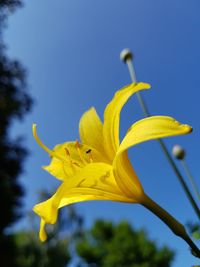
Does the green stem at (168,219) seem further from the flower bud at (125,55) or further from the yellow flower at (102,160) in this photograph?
the flower bud at (125,55)

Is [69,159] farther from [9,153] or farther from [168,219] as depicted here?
[9,153]

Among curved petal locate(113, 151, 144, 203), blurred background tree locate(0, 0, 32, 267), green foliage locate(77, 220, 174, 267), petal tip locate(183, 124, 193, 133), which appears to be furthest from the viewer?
green foliage locate(77, 220, 174, 267)

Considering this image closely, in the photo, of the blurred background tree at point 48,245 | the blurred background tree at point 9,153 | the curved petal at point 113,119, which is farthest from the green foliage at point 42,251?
the curved petal at point 113,119

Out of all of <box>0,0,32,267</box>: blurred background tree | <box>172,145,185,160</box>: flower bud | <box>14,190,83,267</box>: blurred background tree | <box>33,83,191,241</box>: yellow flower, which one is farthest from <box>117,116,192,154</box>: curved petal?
<box>14,190,83,267</box>: blurred background tree

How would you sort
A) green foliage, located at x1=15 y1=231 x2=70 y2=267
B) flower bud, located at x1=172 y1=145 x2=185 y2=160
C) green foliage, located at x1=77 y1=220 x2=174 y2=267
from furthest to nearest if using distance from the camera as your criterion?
green foliage, located at x1=77 y1=220 x2=174 y2=267 → green foliage, located at x1=15 y1=231 x2=70 y2=267 → flower bud, located at x1=172 y1=145 x2=185 y2=160

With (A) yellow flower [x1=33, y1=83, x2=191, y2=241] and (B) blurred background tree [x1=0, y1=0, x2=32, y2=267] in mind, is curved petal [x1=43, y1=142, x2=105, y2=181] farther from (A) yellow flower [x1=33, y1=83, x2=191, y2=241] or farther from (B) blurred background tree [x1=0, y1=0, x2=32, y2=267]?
(B) blurred background tree [x1=0, y1=0, x2=32, y2=267]

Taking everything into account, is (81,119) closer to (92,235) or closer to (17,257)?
(17,257)

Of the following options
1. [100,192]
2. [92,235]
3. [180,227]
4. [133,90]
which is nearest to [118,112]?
[133,90]

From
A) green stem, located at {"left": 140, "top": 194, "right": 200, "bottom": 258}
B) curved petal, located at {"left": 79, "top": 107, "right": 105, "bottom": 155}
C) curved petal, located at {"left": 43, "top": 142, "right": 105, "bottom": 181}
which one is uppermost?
curved petal, located at {"left": 79, "top": 107, "right": 105, "bottom": 155}
